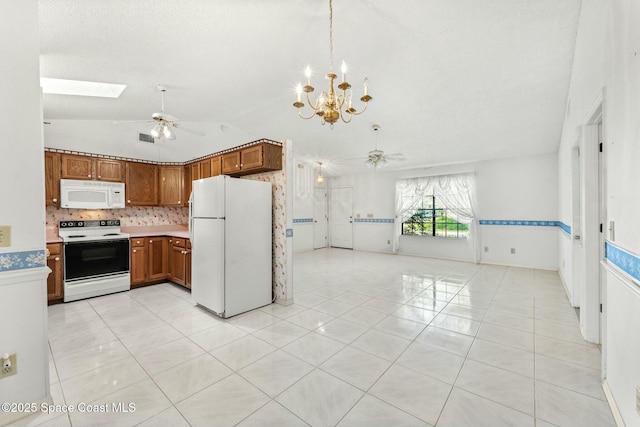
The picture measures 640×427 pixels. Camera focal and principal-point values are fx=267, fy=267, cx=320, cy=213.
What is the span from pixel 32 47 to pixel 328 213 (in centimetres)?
775

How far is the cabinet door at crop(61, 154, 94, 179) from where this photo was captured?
4047 mm

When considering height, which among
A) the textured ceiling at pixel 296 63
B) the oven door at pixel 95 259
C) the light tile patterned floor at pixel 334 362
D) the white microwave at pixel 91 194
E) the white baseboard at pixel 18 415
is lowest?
the light tile patterned floor at pixel 334 362

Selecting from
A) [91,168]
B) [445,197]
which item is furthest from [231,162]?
[445,197]

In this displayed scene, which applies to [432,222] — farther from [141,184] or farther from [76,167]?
[76,167]

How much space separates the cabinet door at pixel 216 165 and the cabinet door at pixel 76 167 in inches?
76.1

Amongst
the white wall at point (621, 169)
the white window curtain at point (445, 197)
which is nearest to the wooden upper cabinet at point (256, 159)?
the white wall at point (621, 169)

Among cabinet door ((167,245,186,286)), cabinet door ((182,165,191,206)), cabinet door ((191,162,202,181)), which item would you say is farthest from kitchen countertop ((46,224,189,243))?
cabinet door ((191,162,202,181))

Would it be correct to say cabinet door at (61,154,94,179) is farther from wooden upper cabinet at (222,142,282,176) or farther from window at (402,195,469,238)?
window at (402,195,469,238)

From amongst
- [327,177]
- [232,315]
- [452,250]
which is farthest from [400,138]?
[232,315]

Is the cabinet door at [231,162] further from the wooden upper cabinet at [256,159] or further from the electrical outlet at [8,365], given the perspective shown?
the electrical outlet at [8,365]

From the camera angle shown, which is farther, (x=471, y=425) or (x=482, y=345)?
(x=482, y=345)

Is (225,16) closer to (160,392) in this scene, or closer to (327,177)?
(160,392)

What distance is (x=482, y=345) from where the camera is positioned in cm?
247

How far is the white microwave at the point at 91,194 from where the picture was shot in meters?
4.03
